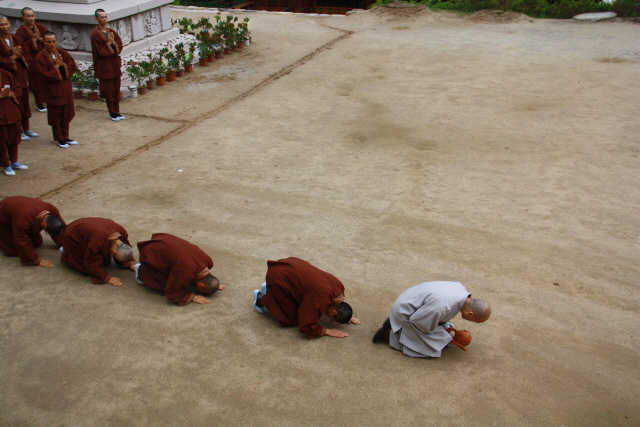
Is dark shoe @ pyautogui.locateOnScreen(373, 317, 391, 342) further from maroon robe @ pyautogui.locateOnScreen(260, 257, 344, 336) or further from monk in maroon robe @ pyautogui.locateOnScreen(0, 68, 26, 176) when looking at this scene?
monk in maroon robe @ pyautogui.locateOnScreen(0, 68, 26, 176)

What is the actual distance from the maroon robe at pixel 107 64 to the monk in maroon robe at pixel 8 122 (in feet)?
5.15

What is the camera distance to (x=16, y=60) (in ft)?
25.3

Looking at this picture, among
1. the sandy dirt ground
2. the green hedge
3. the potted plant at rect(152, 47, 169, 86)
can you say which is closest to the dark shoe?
the sandy dirt ground

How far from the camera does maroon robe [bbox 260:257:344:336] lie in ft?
14.1

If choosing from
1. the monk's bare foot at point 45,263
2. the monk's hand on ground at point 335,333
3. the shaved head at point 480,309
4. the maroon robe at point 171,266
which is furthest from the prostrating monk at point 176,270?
the shaved head at point 480,309

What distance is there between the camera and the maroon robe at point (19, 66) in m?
7.38

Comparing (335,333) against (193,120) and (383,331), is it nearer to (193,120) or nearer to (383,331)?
(383,331)

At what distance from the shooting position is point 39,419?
3.49 m

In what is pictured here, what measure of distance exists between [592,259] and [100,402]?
4676mm

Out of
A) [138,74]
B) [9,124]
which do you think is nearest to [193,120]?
[138,74]

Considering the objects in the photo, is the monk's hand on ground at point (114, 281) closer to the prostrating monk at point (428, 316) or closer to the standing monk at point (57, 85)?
the prostrating monk at point (428, 316)

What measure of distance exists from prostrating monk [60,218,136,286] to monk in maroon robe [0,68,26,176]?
2617 mm

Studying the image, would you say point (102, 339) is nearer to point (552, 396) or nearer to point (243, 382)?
point (243, 382)

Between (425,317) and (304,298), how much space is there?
0.96 m
